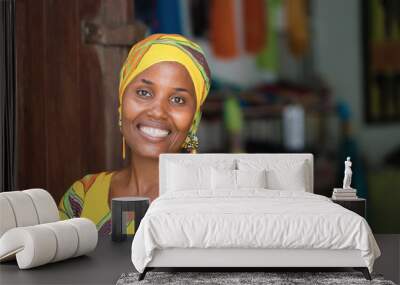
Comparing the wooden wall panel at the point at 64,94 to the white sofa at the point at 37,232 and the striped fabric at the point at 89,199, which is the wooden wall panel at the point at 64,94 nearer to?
the striped fabric at the point at 89,199

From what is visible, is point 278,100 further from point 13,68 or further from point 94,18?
point 13,68

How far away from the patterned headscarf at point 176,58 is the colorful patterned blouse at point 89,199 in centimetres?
78

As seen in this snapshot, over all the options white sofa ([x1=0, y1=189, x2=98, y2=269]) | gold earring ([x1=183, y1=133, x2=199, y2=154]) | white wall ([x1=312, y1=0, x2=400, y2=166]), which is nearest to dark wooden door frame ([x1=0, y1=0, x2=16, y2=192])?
white sofa ([x1=0, y1=189, x2=98, y2=269])

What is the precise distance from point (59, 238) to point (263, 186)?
4.86ft

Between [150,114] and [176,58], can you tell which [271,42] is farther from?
[150,114]

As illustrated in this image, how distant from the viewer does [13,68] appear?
5.74 meters

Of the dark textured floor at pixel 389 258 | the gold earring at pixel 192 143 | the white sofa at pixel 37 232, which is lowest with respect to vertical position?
the dark textured floor at pixel 389 258

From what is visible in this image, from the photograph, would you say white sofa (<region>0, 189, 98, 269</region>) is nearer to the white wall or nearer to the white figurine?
the white figurine

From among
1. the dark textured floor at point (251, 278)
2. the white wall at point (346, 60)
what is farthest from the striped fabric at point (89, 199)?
the white wall at point (346, 60)

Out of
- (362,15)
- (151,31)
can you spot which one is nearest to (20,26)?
(151,31)

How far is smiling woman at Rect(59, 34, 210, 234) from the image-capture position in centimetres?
584

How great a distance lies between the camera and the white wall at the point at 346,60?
5805 mm

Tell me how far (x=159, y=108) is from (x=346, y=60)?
4.94ft

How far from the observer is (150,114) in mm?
5836
